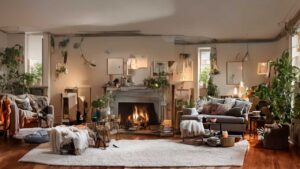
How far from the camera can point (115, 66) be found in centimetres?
964

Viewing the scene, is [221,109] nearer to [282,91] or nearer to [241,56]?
[282,91]

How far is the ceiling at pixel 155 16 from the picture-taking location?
6.09 metres

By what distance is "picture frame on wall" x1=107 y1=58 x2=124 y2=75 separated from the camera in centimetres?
963

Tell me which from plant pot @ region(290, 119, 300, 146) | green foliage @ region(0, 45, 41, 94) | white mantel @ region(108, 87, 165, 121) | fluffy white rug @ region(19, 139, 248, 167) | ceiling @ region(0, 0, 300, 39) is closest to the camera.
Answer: fluffy white rug @ region(19, 139, 248, 167)

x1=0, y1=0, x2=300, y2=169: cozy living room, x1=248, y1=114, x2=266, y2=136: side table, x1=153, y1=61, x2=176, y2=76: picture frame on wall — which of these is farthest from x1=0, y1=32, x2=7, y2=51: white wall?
x1=248, y1=114, x2=266, y2=136: side table

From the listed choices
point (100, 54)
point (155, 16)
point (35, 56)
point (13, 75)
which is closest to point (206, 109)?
point (155, 16)

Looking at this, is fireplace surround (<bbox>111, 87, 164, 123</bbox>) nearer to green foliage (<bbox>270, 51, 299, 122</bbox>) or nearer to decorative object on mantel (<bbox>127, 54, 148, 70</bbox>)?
decorative object on mantel (<bbox>127, 54, 148, 70</bbox>)

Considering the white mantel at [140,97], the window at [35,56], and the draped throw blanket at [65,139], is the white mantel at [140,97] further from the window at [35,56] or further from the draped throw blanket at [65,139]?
the draped throw blanket at [65,139]

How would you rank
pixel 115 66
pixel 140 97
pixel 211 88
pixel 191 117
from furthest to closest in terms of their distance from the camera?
pixel 211 88, pixel 115 66, pixel 140 97, pixel 191 117

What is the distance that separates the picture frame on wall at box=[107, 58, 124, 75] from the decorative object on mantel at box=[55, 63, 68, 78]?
43.8 inches

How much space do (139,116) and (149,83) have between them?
0.86 meters

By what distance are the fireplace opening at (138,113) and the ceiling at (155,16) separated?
1886 millimetres

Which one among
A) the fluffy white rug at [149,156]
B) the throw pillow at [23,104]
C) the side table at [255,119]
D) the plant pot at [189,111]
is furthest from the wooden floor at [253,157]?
the plant pot at [189,111]

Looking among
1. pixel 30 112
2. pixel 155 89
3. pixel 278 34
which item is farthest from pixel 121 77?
pixel 278 34
